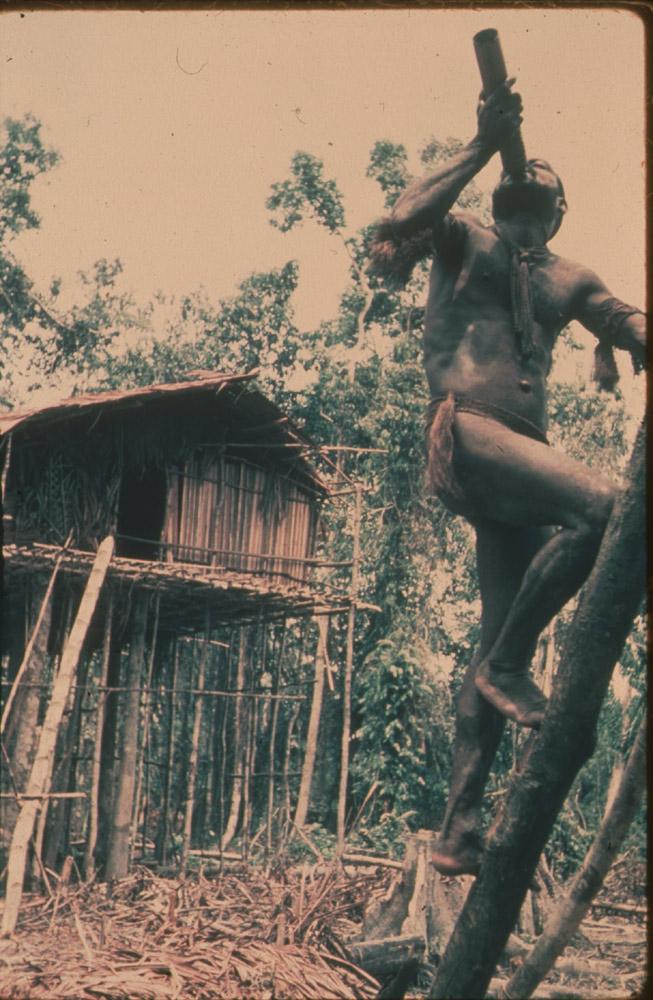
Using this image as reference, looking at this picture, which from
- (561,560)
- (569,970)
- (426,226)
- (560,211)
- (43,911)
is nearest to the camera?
(561,560)

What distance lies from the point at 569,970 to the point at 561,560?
9.79 ft

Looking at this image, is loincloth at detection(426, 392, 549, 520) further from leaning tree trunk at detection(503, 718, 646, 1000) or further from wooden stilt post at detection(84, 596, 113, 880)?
wooden stilt post at detection(84, 596, 113, 880)

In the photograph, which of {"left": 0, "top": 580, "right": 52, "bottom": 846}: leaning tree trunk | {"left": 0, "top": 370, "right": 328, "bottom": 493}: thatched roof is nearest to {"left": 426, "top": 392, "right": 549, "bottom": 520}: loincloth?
{"left": 0, "top": 370, "right": 328, "bottom": 493}: thatched roof

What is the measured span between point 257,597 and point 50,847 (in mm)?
3480

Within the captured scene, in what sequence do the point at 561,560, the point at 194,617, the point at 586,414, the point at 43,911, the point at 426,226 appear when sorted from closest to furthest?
1. the point at 561,560
2. the point at 426,226
3. the point at 586,414
4. the point at 43,911
5. the point at 194,617

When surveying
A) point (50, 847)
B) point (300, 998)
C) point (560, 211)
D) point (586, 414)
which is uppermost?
point (586, 414)

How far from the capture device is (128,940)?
254 inches

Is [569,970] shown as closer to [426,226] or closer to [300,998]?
[300,998]

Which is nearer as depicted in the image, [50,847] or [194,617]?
[50,847]

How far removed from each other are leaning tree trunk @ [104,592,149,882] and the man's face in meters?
8.96

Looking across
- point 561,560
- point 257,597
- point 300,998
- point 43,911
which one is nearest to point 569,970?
point 300,998

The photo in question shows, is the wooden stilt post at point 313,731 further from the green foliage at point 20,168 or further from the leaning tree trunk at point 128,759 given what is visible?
the green foliage at point 20,168

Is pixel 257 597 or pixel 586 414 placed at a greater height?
pixel 586 414

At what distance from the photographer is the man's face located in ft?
9.62
